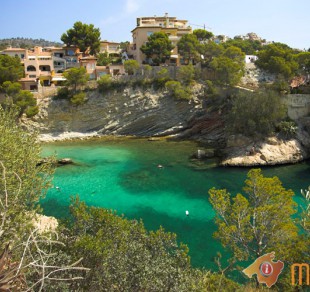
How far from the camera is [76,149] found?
3925 centimetres

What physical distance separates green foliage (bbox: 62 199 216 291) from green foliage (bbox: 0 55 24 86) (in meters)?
42.9

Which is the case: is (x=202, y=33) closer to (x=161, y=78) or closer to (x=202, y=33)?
(x=202, y=33)

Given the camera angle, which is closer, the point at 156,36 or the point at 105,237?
the point at 105,237

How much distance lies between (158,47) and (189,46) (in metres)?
5.35

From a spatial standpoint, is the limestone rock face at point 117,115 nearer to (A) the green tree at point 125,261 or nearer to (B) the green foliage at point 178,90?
(B) the green foliage at point 178,90

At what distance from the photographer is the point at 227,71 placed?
41.8 metres

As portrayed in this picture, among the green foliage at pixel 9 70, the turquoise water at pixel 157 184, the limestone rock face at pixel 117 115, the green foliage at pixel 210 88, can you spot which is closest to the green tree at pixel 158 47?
the limestone rock face at pixel 117 115

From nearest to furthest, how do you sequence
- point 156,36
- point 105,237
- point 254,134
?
1. point 105,237
2. point 254,134
3. point 156,36

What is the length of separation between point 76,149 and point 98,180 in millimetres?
12110

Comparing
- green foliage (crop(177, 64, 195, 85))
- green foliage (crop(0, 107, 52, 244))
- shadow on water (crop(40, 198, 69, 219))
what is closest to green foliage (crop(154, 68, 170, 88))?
green foliage (crop(177, 64, 195, 85))

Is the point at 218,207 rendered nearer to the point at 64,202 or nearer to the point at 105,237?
the point at 105,237

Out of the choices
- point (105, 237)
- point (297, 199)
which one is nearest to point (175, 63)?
point (297, 199)

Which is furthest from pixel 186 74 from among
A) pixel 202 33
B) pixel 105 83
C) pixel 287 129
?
pixel 287 129

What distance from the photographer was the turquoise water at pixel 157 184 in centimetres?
1961
